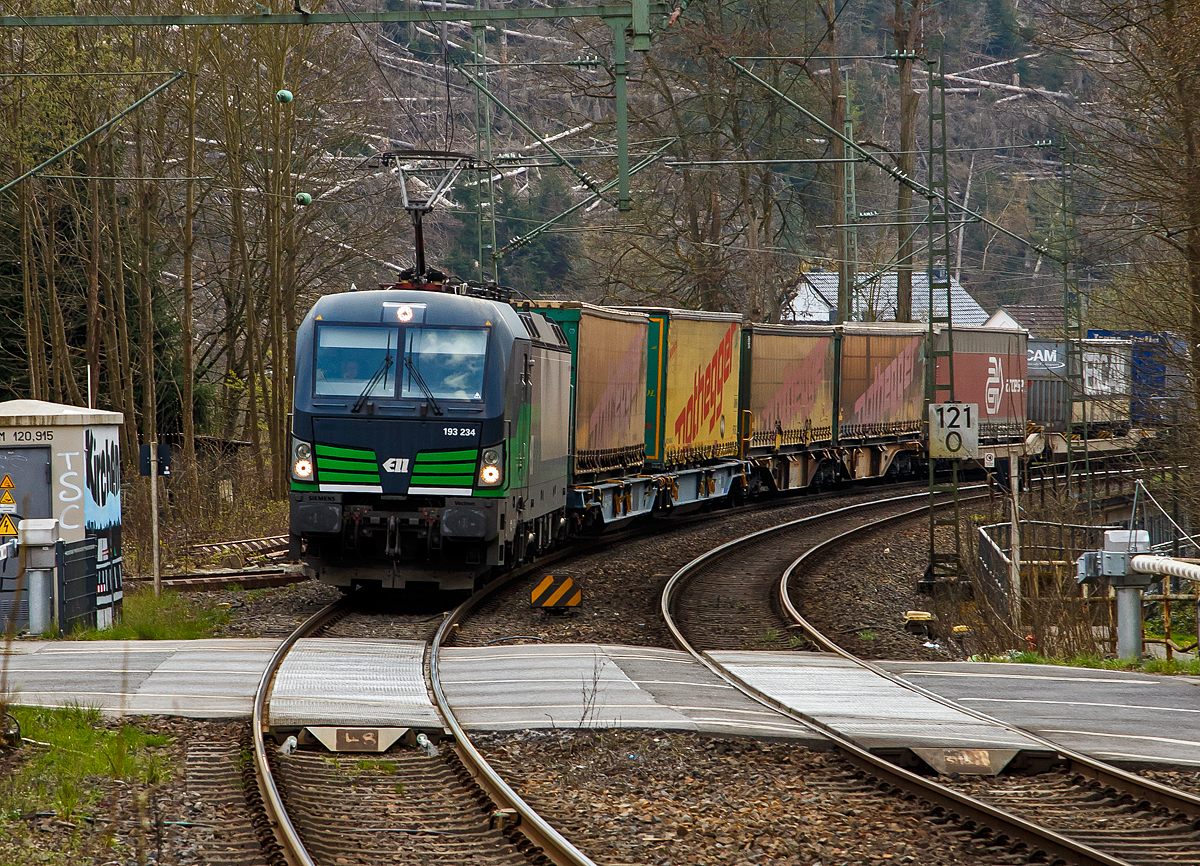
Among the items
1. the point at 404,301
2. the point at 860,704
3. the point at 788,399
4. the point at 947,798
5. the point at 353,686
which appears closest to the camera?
the point at 947,798

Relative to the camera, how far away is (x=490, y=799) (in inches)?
276

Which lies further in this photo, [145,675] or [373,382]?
[373,382]

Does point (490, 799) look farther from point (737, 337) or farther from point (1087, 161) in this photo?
point (737, 337)

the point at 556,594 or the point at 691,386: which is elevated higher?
the point at 691,386

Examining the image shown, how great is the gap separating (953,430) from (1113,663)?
22.8 feet

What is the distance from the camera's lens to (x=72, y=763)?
748cm

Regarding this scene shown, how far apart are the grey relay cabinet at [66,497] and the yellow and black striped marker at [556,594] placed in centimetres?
433

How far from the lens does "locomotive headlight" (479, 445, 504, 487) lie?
1374 centimetres

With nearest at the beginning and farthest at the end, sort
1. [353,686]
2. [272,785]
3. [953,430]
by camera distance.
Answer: [272,785], [353,686], [953,430]

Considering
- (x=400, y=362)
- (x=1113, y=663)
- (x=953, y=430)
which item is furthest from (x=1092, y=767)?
(x=953, y=430)

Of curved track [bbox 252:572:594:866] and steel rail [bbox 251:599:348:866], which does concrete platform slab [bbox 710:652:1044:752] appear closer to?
curved track [bbox 252:572:594:866]

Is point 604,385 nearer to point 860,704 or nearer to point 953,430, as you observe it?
point 953,430

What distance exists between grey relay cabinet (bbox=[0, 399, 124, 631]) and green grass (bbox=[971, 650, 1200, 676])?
853 centimetres

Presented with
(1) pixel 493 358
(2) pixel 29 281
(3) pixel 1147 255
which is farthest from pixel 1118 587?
(2) pixel 29 281
